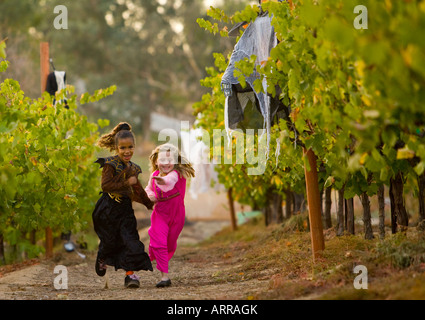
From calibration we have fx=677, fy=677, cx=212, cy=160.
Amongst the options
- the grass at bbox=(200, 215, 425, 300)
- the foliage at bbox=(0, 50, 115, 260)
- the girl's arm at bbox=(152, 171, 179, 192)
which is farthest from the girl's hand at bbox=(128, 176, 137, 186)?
the grass at bbox=(200, 215, 425, 300)

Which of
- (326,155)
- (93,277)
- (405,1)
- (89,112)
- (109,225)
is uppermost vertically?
(89,112)

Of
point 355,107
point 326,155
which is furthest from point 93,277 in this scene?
point 355,107

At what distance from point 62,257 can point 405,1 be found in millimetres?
8782

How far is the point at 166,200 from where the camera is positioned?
7230mm

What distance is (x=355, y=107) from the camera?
4.75 metres

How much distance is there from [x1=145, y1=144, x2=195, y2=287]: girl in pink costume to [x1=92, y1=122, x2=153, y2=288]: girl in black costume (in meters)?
0.15

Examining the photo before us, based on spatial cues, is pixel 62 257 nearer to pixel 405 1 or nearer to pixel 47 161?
pixel 47 161

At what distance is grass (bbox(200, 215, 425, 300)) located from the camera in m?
4.89

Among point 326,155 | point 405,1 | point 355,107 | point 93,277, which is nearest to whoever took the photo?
point 405,1

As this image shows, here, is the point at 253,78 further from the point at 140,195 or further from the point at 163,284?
the point at 163,284

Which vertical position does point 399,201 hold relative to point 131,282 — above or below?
above

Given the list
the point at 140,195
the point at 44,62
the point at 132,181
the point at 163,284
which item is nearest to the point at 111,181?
the point at 132,181

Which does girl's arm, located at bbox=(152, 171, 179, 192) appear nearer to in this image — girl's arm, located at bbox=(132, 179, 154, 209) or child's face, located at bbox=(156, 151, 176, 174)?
child's face, located at bbox=(156, 151, 176, 174)

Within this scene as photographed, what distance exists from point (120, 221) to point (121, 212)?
0.31ft
